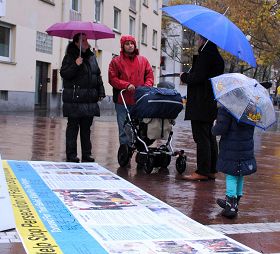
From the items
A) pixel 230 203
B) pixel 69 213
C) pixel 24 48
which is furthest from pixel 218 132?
pixel 24 48

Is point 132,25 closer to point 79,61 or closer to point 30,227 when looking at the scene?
point 79,61

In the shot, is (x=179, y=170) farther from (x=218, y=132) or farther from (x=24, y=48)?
(x=24, y=48)

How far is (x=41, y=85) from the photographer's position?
24188mm

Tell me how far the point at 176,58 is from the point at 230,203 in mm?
58056

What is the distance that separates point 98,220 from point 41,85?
19994 mm

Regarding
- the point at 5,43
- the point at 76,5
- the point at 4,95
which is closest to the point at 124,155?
the point at 4,95

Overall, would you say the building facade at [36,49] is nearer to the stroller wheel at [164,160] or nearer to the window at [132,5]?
the window at [132,5]

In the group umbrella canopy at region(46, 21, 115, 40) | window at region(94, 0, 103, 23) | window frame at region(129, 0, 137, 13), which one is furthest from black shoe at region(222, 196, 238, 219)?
window frame at region(129, 0, 137, 13)

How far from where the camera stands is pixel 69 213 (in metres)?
4.96

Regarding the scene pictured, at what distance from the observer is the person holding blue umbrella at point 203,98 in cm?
713

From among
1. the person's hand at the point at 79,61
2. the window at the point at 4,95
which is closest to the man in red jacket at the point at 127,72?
the person's hand at the point at 79,61

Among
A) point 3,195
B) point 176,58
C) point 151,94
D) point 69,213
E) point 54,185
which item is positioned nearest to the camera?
point 3,195

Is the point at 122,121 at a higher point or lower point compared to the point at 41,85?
lower

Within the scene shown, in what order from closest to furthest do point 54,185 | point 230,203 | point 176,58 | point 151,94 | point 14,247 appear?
point 14,247
point 230,203
point 54,185
point 151,94
point 176,58
